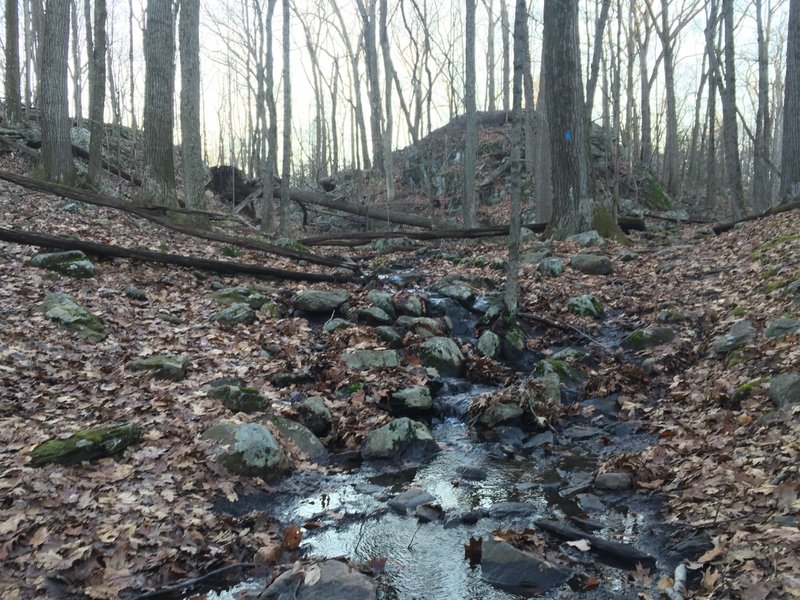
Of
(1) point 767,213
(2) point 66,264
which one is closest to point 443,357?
(2) point 66,264

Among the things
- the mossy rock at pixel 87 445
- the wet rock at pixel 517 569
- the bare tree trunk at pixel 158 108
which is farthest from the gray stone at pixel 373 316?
the bare tree trunk at pixel 158 108

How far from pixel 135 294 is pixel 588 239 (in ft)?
30.2

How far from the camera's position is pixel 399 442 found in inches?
235

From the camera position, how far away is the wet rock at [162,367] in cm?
615

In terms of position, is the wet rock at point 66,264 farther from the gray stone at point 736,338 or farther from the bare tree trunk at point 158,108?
the gray stone at point 736,338

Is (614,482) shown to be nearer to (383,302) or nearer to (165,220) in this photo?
(383,302)

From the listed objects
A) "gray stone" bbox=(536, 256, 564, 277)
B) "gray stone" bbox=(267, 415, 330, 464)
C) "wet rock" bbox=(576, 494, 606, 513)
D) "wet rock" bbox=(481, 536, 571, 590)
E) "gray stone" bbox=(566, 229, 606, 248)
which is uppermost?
"gray stone" bbox=(566, 229, 606, 248)

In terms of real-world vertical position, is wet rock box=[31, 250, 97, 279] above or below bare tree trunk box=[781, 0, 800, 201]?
below

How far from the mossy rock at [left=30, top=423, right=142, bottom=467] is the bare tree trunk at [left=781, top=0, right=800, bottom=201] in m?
12.6

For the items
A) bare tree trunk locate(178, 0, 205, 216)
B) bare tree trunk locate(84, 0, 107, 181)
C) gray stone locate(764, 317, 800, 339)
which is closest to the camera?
gray stone locate(764, 317, 800, 339)

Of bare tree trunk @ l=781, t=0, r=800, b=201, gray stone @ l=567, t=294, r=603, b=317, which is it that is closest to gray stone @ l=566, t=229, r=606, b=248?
gray stone @ l=567, t=294, r=603, b=317

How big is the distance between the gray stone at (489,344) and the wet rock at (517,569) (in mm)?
4746

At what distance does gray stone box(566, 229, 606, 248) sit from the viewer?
12.4 m

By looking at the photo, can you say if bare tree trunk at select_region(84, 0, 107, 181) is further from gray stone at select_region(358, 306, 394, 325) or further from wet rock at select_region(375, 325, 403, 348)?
wet rock at select_region(375, 325, 403, 348)
